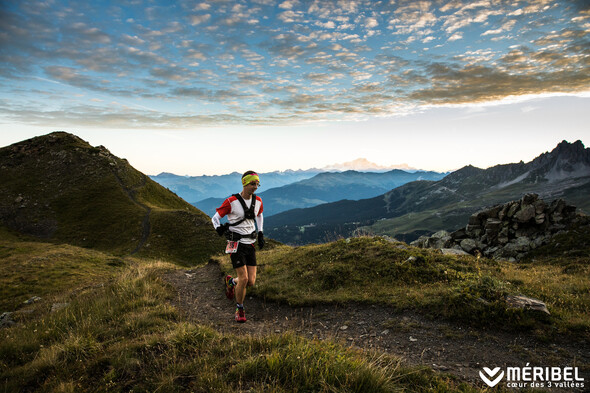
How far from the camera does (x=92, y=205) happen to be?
61469 millimetres

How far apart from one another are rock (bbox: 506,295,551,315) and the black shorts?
7.83 m

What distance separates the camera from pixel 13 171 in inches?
2810

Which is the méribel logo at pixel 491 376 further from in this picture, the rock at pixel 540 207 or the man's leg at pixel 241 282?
the rock at pixel 540 207

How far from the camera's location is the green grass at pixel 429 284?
25.3 feet

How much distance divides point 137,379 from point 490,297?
9.25 metres

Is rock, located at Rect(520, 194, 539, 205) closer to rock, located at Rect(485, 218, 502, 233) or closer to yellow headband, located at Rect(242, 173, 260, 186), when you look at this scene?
rock, located at Rect(485, 218, 502, 233)

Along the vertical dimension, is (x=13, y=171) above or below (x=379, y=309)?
above

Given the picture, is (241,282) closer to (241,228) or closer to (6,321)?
(241,228)

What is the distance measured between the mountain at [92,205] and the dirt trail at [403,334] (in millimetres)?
36951

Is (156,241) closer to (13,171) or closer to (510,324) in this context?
(510,324)

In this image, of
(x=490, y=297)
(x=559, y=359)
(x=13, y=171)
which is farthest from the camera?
(x=13, y=171)

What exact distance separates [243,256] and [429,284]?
7.02 m

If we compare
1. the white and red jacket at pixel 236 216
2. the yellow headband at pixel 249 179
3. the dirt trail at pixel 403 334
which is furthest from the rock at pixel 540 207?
the yellow headband at pixel 249 179

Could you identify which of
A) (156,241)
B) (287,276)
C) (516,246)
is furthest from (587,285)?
(156,241)
